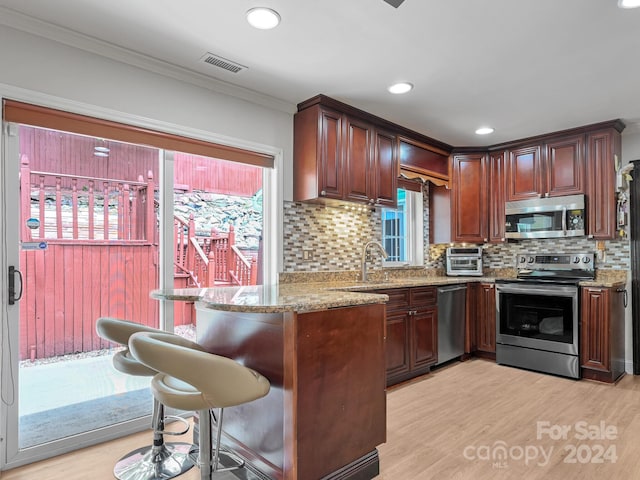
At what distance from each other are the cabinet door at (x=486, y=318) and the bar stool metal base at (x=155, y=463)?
10.5 ft

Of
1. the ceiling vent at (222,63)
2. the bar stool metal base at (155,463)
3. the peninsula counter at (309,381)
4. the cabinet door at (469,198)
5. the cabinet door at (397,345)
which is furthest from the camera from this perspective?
the cabinet door at (469,198)

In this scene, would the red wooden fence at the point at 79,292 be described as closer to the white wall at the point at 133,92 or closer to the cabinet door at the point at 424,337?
the white wall at the point at 133,92

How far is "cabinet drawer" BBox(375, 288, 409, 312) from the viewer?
3354 millimetres

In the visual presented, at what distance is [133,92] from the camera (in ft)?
8.41

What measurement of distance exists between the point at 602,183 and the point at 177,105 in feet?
12.5

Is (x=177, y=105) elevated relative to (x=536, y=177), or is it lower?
elevated

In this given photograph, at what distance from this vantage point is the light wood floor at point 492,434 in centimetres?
211

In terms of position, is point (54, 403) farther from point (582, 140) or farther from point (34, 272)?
point (582, 140)

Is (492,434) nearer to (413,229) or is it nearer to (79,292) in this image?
(413,229)

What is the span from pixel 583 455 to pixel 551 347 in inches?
65.8

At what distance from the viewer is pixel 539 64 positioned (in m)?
2.65

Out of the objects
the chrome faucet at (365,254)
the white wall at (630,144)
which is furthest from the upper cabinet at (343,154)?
the white wall at (630,144)

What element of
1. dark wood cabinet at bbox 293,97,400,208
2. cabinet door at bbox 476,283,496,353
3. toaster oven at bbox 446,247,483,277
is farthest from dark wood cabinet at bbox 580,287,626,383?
dark wood cabinet at bbox 293,97,400,208
